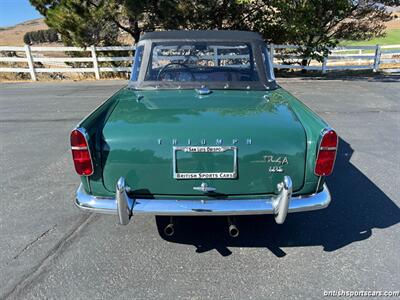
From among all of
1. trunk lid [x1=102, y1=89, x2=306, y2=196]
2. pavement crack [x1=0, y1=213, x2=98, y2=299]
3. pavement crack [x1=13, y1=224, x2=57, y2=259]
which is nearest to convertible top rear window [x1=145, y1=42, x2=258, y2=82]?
trunk lid [x1=102, y1=89, x2=306, y2=196]

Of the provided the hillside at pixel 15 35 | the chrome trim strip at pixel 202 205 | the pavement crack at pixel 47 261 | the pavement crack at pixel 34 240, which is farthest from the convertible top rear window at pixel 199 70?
the hillside at pixel 15 35

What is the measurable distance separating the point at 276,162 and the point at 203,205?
2.20 feet

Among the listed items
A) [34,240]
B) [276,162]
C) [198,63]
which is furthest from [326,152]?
[34,240]

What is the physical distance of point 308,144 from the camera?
2529 millimetres

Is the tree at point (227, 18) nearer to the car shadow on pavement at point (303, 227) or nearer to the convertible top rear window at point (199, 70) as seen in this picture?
the convertible top rear window at point (199, 70)

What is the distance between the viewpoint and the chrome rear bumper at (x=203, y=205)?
243cm

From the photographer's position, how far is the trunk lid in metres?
2.50

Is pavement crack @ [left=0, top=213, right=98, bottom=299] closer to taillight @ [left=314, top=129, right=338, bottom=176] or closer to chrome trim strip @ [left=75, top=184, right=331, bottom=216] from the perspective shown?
chrome trim strip @ [left=75, top=184, right=331, bottom=216]

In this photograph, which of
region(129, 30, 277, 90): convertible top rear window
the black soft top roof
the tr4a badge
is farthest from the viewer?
the black soft top roof

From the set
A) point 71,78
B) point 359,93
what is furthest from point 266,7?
point 71,78

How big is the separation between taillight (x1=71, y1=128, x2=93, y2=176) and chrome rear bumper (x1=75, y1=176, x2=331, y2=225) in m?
0.27

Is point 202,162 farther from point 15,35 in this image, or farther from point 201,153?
point 15,35

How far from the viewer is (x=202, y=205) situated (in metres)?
2.52

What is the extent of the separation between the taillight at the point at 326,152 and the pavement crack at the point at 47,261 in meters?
2.31
